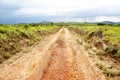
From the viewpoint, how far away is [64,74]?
1521 cm

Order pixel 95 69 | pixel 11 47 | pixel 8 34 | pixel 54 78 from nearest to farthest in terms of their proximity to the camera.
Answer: pixel 54 78 < pixel 95 69 < pixel 11 47 < pixel 8 34

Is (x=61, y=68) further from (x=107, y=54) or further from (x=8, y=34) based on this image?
(x=8, y=34)

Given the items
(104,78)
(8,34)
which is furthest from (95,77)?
(8,34)

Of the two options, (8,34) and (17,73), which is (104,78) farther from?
(8,34)

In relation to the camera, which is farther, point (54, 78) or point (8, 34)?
point (8, 34)

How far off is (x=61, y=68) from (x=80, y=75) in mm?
1749

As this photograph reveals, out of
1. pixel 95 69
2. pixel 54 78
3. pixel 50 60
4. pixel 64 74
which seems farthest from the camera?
pixel 50 60

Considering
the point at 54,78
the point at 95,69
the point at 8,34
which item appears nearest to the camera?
the point at 54,78

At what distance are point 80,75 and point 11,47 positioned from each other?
13425mm

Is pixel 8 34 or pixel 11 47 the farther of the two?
pixel 8 34

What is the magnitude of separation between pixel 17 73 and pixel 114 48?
11570mm

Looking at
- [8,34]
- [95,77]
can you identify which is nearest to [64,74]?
[95,77]

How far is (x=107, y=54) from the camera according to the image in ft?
80.4

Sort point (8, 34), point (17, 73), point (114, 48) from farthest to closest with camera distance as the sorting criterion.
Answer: point (8, 34) < point (114, 48) < point (17, 73)
